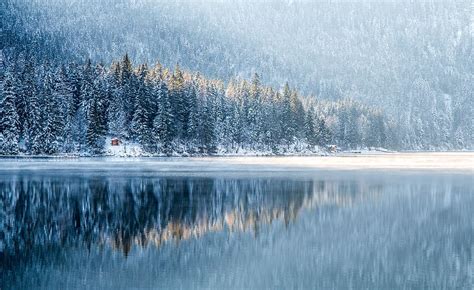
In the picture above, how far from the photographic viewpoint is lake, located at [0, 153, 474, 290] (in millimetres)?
16109

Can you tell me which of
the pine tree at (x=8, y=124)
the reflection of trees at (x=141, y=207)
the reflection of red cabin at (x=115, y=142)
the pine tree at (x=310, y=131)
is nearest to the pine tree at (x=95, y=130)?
the reflection of red cabin at (x=115, y=142)

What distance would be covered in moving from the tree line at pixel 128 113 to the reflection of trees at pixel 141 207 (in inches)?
2111

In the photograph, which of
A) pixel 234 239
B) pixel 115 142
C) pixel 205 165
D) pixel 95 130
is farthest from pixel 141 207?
pixel 115 142

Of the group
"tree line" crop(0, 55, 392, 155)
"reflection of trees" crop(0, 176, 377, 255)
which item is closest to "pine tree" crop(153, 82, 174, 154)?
"tree line" crop(0, 55, 392, 155)

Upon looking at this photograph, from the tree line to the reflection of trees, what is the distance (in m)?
53.6

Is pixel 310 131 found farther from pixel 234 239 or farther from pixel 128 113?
pixel 234 239

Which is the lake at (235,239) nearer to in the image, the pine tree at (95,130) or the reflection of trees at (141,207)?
the reflection of trees at (141,207)

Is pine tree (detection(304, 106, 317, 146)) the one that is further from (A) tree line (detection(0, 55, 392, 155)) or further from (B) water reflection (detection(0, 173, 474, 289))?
(B) water reflection (detection(0, 173, 474, 289))

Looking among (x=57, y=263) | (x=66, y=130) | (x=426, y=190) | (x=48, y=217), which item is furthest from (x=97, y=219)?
(x=66, y=130)

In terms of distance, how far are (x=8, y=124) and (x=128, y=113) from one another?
24.3 meters

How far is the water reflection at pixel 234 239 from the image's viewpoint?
16.2m

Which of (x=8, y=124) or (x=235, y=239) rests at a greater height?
(x=8, y=124)

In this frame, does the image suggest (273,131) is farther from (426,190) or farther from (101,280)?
(101,280)

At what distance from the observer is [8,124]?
92562mm
